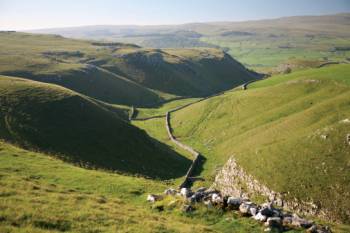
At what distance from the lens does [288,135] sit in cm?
6362

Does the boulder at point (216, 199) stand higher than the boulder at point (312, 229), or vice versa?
the boulder at point (216, 199)

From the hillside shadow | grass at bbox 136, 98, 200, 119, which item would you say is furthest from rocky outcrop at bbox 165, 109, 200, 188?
grass at bbox 136, 98, 200, 119

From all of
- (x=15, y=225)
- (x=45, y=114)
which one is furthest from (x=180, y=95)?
(x=15, y=225)

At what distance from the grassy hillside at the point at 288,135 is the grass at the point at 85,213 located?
69.5 feet

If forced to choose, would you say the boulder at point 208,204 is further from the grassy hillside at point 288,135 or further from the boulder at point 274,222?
the grassy hillside at point 288,135

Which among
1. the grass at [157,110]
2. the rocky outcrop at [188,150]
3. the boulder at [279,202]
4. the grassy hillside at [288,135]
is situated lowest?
the rocky outcrop at [188,150]

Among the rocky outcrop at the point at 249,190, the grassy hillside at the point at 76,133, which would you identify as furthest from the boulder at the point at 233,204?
the grassy hillside at the point at 76,133

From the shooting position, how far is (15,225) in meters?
21.4

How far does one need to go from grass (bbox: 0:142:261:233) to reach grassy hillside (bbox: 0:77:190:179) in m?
20.5

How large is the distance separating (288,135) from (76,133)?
40.2 meters

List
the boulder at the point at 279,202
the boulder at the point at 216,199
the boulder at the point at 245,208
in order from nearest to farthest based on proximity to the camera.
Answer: the boulder at the point at 245,208 → the boulder at the point at 216,199 → the boulder at the point at 279,202

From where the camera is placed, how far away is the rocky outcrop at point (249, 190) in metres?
42.7

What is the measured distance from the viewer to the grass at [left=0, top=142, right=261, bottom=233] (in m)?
22.8

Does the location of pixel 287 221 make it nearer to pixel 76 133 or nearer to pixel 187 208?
pixel 187 208
